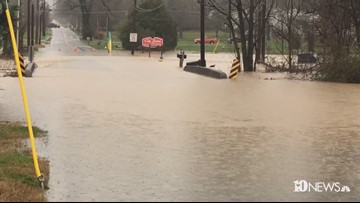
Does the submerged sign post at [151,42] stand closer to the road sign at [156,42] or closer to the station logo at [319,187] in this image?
the road sign at [156,42]

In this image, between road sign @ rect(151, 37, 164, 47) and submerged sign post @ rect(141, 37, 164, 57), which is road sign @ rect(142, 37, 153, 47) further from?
road sign @ rect(151, 37, 164, 47)

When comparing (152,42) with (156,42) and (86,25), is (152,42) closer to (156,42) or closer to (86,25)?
(156,42)

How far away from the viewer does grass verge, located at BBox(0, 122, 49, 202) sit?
5.97 m

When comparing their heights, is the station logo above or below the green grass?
below

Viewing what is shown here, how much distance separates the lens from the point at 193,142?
388 inches

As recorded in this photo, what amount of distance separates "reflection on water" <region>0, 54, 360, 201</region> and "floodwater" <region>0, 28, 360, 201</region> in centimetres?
1

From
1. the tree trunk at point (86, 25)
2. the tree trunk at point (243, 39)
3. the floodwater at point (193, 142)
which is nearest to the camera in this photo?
the floodwater at point (193, 142)

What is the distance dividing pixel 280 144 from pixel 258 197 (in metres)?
3.59

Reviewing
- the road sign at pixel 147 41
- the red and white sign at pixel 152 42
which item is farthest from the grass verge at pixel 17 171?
the red and white sign at pixel 152 42

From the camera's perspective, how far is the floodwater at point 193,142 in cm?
665

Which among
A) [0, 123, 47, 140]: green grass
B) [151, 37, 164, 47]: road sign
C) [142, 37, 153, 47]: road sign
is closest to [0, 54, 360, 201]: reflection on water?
[0, 123, 47, 140]: green grass

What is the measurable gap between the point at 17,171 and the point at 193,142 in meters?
3.62

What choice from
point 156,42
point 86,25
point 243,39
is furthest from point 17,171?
point 86,25

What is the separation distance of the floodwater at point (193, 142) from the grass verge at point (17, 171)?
0.72 feet
